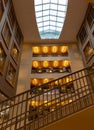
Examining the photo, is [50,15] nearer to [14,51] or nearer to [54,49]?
[54,49]

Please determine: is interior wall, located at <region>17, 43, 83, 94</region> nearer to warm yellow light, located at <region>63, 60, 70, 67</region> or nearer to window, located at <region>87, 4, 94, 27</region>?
warm yellow light, located at <region>63, 60, 70, 67</region>

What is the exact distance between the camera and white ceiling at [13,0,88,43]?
17188mm

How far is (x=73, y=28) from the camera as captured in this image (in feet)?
68.3

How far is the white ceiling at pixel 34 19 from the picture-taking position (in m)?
17.2

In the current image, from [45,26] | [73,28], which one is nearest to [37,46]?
[45,26]

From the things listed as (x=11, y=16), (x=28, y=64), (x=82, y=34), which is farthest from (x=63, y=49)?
(x=11, y=16)

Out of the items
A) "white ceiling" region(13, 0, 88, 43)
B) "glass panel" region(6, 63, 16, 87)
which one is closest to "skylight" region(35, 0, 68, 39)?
"white ceiling" region(13, 0, 88, 43)

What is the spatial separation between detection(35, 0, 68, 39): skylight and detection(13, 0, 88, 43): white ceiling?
1.43 m

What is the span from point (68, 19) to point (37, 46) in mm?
6810

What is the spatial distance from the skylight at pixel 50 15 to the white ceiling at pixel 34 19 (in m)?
1.43

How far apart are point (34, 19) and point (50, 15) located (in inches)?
180

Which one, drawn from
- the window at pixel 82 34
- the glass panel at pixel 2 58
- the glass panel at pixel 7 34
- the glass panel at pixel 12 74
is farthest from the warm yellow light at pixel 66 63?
the glass panel at pixel 2 58

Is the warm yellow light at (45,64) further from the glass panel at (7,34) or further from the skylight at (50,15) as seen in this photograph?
the glass panel at (7,34)

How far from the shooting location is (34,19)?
1878 centimetres
